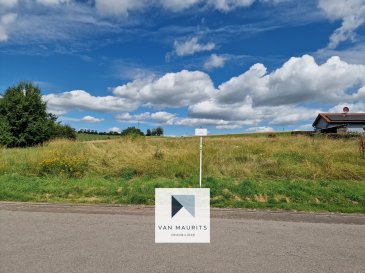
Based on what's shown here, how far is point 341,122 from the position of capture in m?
51.9

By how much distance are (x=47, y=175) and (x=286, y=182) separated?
29.7ft

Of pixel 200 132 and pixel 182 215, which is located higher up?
pixel 200 132

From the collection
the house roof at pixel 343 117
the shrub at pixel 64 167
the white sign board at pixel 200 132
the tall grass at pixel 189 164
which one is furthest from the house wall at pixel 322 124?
the shrub at pixel 64 167

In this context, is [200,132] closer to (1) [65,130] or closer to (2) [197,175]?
(2) [197,175]

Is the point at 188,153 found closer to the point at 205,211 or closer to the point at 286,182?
the point at 286,182

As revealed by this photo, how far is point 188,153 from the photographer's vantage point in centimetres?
1530

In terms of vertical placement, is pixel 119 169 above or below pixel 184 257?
above

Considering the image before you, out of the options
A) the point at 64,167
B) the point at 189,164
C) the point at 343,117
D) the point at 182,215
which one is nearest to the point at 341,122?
the point at 343,117

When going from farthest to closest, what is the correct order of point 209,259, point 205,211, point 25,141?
1. point 25,141
2. point 205,211
3. point 209,259

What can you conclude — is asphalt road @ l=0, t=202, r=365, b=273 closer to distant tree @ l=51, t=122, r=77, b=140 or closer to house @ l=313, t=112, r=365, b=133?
house @ l=313, t=112, r=365, b=133

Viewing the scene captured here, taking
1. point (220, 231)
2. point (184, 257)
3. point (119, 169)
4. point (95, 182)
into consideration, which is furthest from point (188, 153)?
point (184, 257)

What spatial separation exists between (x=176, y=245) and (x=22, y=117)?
4759 cm

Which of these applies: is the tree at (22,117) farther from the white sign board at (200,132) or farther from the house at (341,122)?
the house at (341,122)

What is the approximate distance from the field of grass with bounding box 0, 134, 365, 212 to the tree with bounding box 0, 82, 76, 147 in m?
33.0
